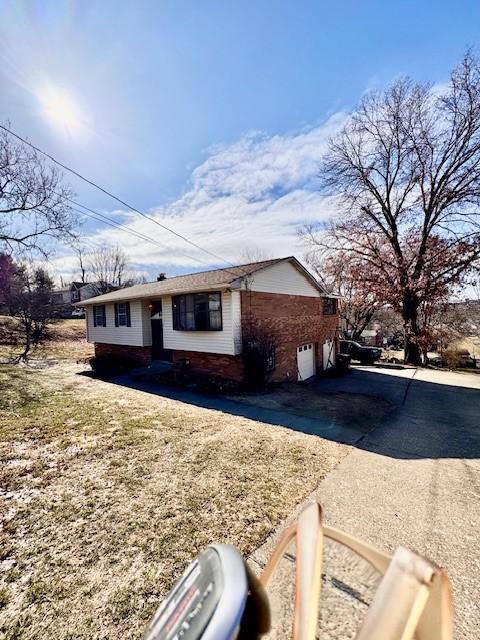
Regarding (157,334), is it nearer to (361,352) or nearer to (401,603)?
(361,352)

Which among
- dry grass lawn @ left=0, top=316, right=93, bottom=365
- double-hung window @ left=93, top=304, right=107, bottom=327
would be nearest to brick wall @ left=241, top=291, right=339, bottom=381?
double-hung window @ left=93, top=304, right=107, bottom=327

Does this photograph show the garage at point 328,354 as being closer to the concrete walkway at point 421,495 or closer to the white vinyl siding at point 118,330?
the concrete walkway at point 421,495

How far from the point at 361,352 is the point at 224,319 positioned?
529 inches

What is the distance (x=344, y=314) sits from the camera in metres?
26.0

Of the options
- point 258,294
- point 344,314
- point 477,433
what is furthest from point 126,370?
point 344,314

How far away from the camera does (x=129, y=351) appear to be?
47.2ft

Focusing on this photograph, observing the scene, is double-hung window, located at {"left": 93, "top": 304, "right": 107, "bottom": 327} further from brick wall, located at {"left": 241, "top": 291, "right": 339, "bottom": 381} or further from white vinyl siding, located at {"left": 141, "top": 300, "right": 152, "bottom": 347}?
brick wall, located at {"left": 241, "top": 291, "right": 339, "bottom": 381}

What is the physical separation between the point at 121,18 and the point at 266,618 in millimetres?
9404

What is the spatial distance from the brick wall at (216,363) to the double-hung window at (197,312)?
1.01 metres

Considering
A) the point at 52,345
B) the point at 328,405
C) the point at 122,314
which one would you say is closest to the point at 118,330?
the point at 122,314

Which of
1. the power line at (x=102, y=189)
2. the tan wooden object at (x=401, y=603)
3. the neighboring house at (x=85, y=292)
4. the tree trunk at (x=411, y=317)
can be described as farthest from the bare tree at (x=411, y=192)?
the neighboring house at (x=85, y=292)

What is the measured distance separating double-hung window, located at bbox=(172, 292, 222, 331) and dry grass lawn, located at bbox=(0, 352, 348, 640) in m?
3.98

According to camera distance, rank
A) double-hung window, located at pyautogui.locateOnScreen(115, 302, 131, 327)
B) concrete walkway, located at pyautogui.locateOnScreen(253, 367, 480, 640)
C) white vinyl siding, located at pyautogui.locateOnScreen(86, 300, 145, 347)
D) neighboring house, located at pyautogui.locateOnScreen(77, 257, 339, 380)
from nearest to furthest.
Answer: concrete walkway, located at pyautogui.locateOnScreen(253, 367, 480, 640) → neighboring house, located at pyautogui.locateOnScreen(77, 257, 339, 380) → white vinyl siding, located at pyautogui.locateOnScreen(86, 300, 145, 347) → double-hung window, located at pyautogui.locateOnScreen(115, 302, 131, 327)

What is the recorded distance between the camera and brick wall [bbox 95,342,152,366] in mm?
13758
